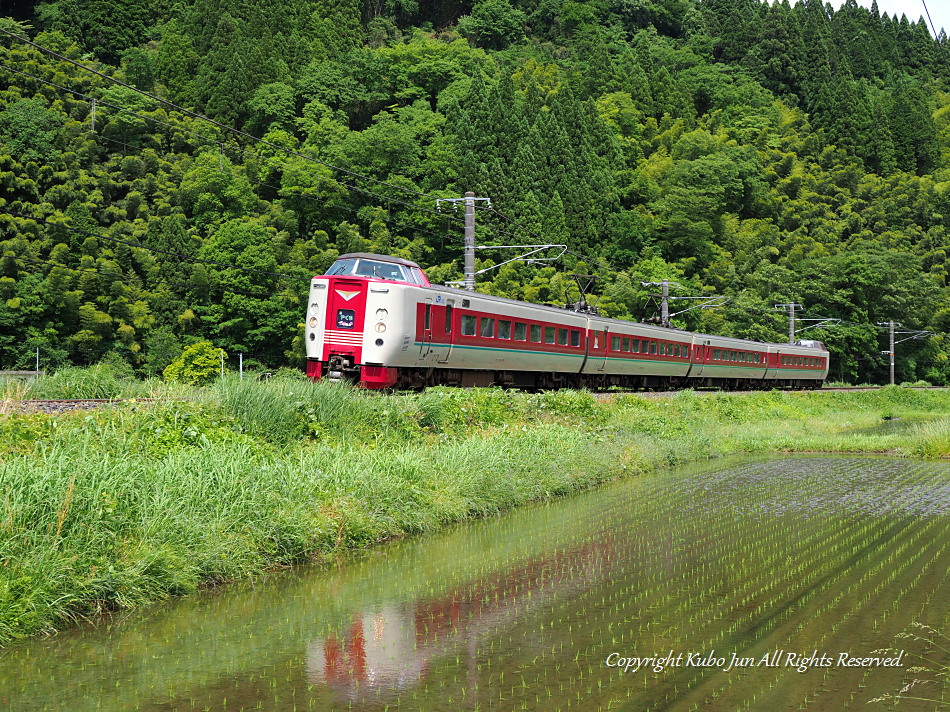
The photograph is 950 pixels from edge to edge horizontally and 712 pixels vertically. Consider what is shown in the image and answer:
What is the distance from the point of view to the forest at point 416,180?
185ft

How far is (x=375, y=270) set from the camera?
19.5m

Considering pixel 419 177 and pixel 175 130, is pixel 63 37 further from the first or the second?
pixel 419 177

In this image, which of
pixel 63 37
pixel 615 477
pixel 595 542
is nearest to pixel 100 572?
pixel 595 542

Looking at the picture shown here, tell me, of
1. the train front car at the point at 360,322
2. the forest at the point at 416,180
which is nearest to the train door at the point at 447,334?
the train front car at the point at 360,322

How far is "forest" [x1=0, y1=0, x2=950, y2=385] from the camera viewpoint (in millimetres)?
56344

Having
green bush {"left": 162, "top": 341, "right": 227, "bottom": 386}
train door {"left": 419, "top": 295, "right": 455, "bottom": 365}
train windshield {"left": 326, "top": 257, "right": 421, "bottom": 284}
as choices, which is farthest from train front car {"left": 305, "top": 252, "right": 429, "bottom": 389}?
green bush {"left": 162, "top": 341, "right": 227, "bottom": 386}

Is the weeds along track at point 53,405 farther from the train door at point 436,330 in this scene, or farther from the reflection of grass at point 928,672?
the reflection of grass at point 928,672

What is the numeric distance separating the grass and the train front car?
5.72ft

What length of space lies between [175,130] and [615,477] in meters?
61.2

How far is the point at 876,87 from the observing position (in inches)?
4461

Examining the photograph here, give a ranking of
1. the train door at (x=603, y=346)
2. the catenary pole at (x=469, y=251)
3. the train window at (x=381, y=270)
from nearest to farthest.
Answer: the train window at (x=381, y=270) → the catenary pole at (x=469, y=251) → the train door at (x=603, y=346)

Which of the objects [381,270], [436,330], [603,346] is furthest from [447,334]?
[603,346]

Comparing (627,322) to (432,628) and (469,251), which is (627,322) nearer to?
(469,251)

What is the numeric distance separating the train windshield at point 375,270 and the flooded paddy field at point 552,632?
9778mm
